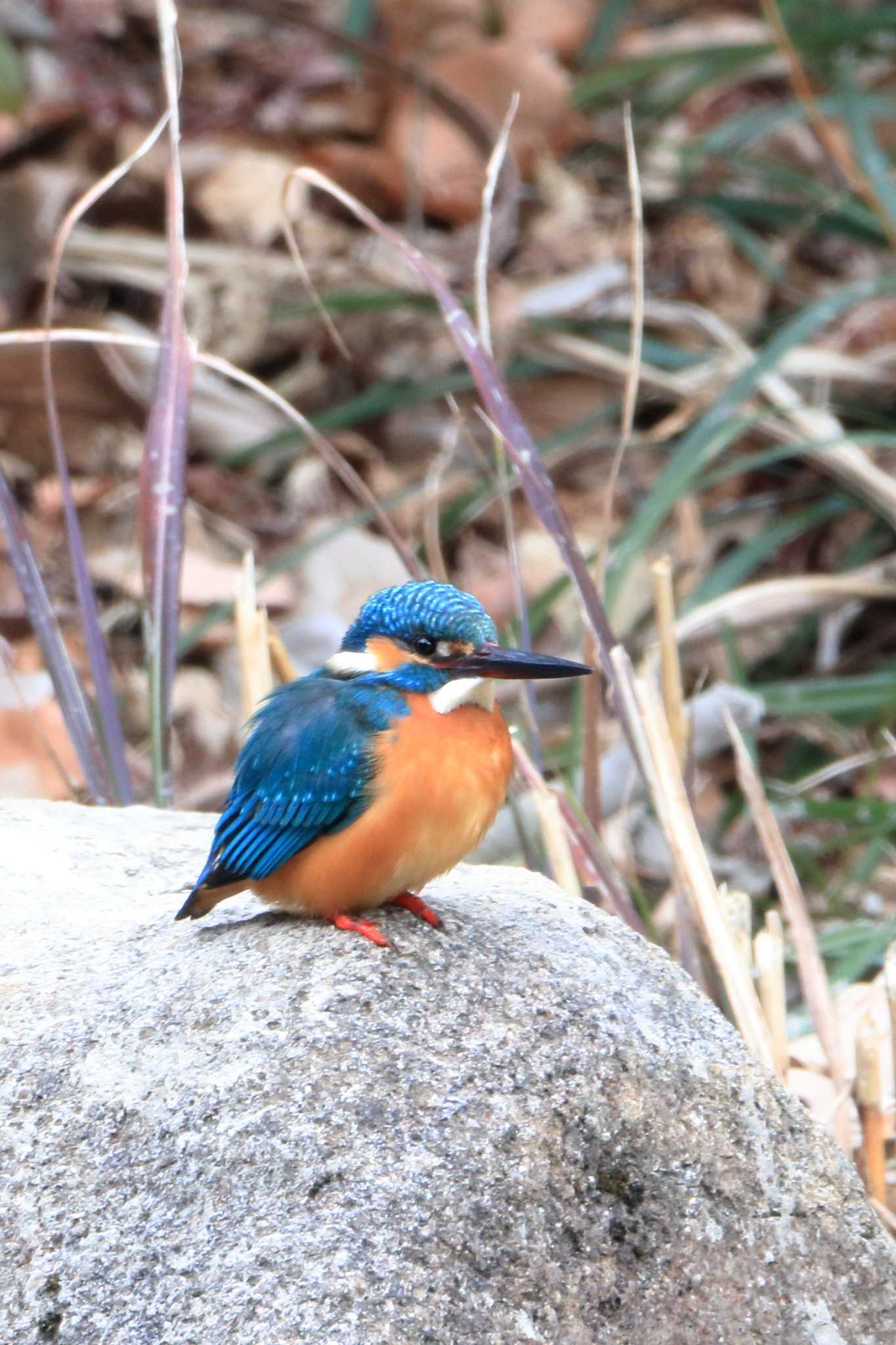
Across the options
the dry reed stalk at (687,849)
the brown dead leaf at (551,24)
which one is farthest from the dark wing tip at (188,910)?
the brown dead leaf at (551,24)

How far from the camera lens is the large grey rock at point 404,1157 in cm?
193

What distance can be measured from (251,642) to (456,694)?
113cm

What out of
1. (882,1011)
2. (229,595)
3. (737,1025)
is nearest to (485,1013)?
(737,1025)

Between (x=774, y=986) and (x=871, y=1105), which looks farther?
(x=774, y=986)

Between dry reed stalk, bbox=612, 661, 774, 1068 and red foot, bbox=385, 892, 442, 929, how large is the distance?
0.61 metres

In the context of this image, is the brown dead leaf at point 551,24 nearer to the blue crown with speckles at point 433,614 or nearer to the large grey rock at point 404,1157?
the blue crown with speckles at point 433,614

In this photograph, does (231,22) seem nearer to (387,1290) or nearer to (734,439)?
(734,439)

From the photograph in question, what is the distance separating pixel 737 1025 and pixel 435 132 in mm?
5161

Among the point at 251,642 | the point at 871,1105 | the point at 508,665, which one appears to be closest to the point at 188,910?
the point at 508,665

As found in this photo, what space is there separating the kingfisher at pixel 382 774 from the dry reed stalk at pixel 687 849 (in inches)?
21.3

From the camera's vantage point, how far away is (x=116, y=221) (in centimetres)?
699

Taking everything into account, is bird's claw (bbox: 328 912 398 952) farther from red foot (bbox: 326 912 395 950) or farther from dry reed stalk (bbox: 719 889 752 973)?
dry reed stalk (bbox: 719 889 752 973)

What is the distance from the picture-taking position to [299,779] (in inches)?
97.0

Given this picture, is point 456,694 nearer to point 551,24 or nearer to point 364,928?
point 364,928
